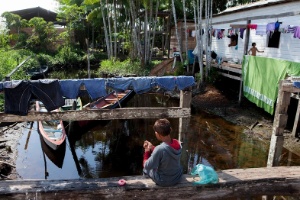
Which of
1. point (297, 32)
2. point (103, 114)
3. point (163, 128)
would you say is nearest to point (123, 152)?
point (103, 114)

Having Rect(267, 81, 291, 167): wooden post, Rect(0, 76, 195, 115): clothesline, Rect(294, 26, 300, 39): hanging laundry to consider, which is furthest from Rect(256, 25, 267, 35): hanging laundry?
Rect(0, 76, 195, 115): clothesline

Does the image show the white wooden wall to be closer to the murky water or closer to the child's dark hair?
the murky water

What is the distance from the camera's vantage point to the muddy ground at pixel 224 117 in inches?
342

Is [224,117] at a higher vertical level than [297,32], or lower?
lower

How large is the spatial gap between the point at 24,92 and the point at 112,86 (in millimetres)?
1751

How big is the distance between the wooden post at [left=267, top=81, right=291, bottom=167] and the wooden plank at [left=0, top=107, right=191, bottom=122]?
1.97 meters

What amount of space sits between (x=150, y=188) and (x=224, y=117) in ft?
30.2

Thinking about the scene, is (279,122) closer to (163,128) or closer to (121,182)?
(163,128)

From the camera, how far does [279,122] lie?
5.99 metres

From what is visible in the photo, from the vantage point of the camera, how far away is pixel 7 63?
1550 centimetres

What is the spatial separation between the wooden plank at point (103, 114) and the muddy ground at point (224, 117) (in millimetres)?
2609

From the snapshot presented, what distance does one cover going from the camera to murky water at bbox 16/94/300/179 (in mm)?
8516

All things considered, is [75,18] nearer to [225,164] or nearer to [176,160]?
[225,164]

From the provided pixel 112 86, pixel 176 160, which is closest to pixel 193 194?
pixel 176 160
